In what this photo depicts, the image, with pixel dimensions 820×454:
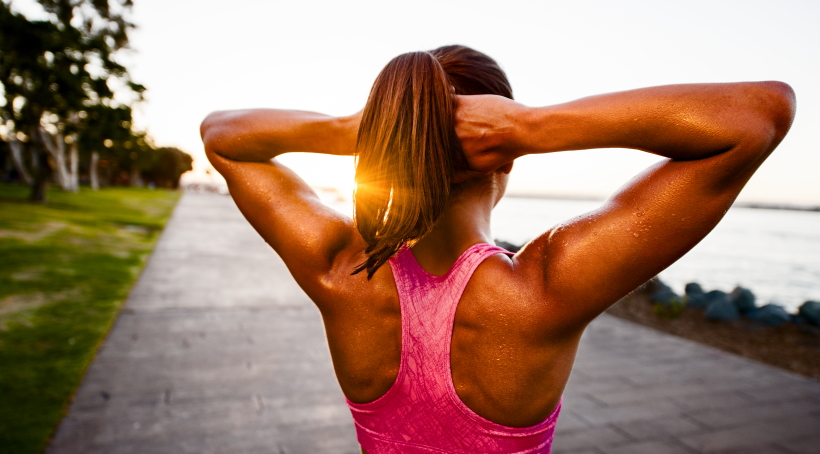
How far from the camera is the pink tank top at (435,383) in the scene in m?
0.99

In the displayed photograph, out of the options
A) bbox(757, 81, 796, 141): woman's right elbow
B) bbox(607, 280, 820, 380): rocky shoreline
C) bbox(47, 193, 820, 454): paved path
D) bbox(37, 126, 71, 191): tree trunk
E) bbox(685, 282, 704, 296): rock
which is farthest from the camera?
bbox(37, 126, 71, 191): tree trunk

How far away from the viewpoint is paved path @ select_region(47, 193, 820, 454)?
3572 mm

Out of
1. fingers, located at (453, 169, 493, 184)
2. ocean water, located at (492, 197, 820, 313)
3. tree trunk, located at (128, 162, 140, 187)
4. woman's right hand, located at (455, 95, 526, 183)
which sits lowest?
tree trunk, located at (128, 162, 140, 187)

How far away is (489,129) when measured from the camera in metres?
0.82

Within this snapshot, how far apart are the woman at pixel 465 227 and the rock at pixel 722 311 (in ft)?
26.1

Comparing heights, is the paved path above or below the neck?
below

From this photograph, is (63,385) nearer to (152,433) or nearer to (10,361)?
(10,361)

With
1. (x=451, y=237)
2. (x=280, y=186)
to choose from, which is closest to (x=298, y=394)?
(x=280, y=186)

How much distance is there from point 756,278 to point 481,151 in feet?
45.3

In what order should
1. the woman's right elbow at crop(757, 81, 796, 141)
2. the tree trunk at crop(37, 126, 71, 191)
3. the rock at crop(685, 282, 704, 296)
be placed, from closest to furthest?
the woman's right elbow at crop(757, 81, 796, 141) < the rock at crop(685, 282, 704, 296) < the tree trunk at crop(37, 126, 71, 191)

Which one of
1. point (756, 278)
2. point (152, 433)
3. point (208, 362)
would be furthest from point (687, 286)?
point (152, 433)

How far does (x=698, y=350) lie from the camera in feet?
20.0

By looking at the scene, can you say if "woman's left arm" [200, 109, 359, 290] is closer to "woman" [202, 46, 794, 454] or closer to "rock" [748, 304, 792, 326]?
"woman" [202, 46, 794, 454]

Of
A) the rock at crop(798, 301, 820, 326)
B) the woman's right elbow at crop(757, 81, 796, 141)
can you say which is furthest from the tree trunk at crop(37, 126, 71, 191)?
the woman's right elbow at crop(757, 81, 796, 141)
